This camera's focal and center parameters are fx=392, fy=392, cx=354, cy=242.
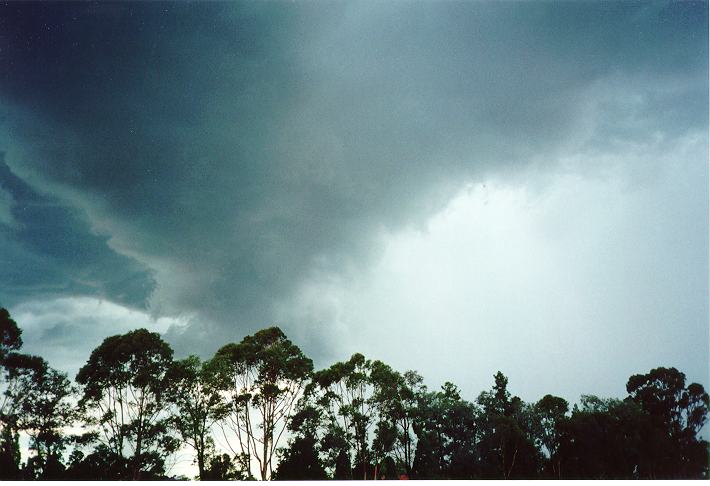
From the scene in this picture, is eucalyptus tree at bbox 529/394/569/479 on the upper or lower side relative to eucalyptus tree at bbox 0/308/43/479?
lower

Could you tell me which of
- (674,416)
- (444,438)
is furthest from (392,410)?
(674,416)

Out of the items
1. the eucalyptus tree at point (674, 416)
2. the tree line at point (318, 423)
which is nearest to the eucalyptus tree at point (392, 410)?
the tree line at point (318, 423)

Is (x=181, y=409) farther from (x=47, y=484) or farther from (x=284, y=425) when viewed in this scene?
(x=47, y=484)

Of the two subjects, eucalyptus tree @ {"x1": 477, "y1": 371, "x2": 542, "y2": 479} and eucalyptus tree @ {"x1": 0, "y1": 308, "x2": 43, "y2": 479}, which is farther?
eucalyptus tree @ {"x1": 477, "y1": 371, "x2": 542, "y2": 479}

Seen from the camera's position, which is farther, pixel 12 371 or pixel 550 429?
pixel 550 429

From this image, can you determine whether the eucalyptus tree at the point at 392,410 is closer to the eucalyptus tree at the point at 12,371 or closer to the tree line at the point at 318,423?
the tree line at the point at 318,423

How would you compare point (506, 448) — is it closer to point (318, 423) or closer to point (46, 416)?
point (318, 423)

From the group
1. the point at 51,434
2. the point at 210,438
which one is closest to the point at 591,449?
the point at 210,438

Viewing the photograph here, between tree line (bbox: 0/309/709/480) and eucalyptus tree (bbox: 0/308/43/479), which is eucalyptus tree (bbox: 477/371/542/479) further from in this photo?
eucalyptus tree (bbox: 0/308/43/479)

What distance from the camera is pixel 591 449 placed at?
4022 centimetres

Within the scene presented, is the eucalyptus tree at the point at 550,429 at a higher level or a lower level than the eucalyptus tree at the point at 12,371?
lower

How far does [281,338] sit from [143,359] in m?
11.6

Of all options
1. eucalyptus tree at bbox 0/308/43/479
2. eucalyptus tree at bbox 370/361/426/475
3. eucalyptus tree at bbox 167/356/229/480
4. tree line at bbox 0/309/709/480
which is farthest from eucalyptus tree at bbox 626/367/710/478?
eucalyptus tree at bbox 0/308/43/479

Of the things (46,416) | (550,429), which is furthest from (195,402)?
(550,429)
